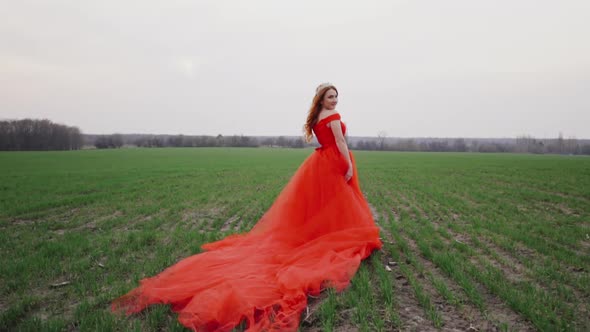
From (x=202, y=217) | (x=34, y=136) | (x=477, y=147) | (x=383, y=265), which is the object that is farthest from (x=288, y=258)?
(x=477, y=147)

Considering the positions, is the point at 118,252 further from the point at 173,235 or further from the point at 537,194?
the point at 537,194

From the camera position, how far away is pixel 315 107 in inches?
196

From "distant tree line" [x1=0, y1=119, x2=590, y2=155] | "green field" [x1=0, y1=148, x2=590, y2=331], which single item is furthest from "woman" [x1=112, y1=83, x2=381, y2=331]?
"distant tree line" [x1=0, y1=119, x2=590, y2=155]

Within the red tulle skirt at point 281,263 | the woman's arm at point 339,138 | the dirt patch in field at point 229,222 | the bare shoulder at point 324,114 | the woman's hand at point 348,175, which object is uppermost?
the bare shoulder at point 324,114

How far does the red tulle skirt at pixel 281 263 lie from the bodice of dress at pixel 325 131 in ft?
0.52

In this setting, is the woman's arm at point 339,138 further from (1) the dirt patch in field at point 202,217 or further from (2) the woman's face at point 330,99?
(1) the dirt patch in field at point 202,217

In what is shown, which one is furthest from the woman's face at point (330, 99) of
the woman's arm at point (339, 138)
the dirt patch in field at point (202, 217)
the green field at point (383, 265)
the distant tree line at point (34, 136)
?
the distant tree line at point (34, 136)

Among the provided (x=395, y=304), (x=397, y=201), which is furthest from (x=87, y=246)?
(x=397, y=201)

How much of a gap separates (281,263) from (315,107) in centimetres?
239

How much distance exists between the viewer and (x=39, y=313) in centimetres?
342

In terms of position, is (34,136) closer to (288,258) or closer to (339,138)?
(339,138)

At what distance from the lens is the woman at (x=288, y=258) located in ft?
10.1

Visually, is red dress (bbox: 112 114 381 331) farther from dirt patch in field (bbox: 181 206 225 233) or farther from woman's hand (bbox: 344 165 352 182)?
dirt patch in field (bbox: 181 206 225 233)

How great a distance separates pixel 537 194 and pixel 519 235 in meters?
7.55
